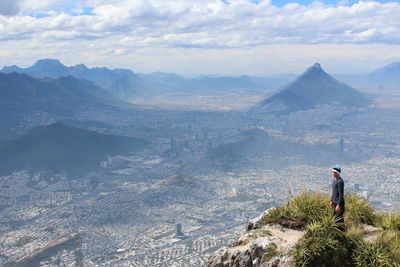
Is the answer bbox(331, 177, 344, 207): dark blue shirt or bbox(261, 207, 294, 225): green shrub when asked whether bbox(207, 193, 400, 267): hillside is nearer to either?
bbox(261, 207, 294, 225): green shrub

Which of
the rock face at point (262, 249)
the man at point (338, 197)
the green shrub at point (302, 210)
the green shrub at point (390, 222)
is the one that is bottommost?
the rock face at point (262, 249)

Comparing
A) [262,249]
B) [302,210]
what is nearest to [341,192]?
[302,210]

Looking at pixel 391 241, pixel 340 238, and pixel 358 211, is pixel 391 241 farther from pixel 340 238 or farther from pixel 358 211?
pixel 358 211

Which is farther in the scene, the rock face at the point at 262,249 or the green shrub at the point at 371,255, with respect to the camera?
the rock face at the point at 262,249

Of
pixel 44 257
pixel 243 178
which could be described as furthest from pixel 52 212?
pixel 243 178

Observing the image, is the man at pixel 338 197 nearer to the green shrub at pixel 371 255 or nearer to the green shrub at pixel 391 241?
the green shrub at pixel 371 255

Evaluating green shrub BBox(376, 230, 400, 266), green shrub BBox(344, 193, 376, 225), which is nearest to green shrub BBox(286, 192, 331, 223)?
green shrub BBox(344, 193, 376, 225)

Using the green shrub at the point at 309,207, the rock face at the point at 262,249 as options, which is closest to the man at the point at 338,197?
the green shrub at the point at 309,207

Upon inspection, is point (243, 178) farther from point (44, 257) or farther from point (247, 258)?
point (247, 258)
